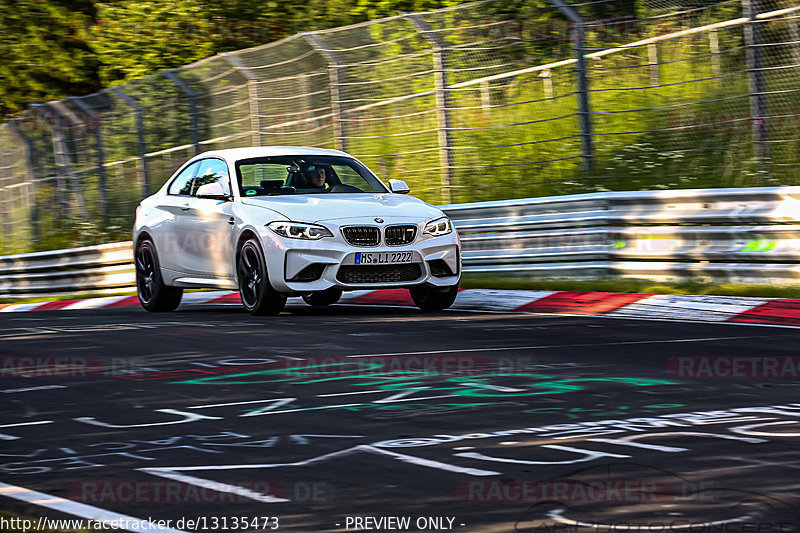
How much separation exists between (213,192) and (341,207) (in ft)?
4.73

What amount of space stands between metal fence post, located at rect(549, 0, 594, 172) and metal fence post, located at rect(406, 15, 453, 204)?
183 centimetres

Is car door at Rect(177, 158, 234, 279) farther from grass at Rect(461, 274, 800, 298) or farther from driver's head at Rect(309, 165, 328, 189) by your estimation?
grass at Rect(461, 274, 800, 298)

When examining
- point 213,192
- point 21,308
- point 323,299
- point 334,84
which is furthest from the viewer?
point 21,308

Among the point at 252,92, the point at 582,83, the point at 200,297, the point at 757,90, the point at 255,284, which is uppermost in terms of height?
the point at 252,92

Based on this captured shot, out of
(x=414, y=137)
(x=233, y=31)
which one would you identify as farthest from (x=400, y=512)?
(x=233, y=31)

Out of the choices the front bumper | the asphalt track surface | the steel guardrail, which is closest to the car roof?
the front bumper

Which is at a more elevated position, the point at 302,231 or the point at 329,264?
the point at 302,231

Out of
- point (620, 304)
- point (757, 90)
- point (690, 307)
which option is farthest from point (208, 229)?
point (757, 90)

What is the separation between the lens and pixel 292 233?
12.1 metres

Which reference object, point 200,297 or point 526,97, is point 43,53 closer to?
point 200,297

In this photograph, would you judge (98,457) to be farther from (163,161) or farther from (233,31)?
(233,31)

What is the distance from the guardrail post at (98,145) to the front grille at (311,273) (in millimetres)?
11926

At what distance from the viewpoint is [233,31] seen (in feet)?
100

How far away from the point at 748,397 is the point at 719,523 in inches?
111
